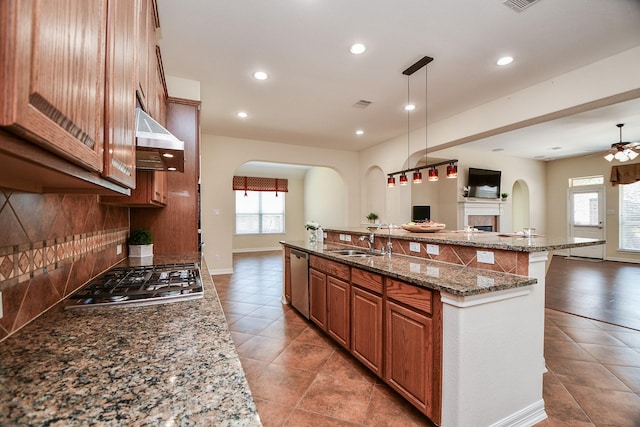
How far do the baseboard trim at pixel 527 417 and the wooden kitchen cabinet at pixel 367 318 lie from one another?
0.77m

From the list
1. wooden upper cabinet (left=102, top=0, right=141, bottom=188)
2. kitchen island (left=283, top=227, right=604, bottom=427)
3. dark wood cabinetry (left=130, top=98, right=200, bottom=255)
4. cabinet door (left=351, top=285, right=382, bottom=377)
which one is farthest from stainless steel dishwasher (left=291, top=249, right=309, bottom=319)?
wooden upper cabinet (left=102, top=0, right=141, bottom=188)

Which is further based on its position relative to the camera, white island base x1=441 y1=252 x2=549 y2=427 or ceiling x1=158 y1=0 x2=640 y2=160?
ceiling x1=158 y1=0 x2=640 y2=160

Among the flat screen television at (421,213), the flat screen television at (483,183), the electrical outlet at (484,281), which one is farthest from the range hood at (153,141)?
the flat screen television at (483,183)

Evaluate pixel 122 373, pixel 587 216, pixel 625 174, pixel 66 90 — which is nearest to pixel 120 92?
pixel 66 90

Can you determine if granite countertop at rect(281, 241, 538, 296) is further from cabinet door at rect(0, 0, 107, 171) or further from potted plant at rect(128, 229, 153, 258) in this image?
potted plant at rect(128, 229, 153, 258)

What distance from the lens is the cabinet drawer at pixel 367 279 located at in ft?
6.87

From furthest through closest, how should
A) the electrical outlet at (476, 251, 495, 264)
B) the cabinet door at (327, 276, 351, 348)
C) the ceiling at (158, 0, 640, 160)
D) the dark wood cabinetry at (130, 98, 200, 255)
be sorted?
1. the dark wood cabinetry at (130, 98, 200, 255)
2. the cabinet door at (327, 276, 351, 348)
3. the ceiling at (158, 0, 640, 160)
4. the electrical outlet at (476, 251, 495, 264)

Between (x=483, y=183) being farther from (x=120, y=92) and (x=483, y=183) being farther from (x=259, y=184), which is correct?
(x=120, y=92)

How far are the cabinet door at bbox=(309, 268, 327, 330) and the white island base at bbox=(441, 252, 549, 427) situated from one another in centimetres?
147

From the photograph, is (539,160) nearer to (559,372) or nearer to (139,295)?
(559,372)

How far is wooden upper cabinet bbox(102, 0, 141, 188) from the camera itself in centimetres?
70

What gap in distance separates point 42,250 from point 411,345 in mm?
1890

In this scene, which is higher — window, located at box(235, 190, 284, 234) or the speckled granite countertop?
window, located at box(235, 190, 284, 234)

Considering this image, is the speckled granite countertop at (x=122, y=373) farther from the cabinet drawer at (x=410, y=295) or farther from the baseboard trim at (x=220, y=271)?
the baseboard trim at (x=220, y=271)
